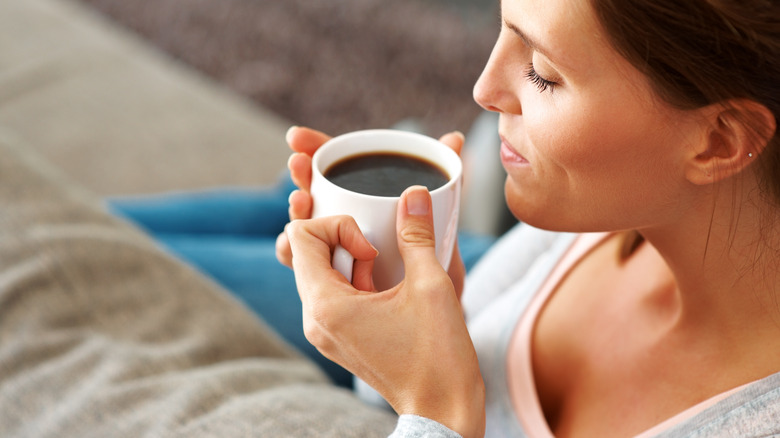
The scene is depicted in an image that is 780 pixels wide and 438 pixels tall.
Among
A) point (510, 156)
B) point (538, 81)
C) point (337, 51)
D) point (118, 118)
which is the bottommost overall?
point (337, 51)

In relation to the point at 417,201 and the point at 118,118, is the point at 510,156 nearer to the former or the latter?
the point at 417,201

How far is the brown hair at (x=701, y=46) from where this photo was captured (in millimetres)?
616

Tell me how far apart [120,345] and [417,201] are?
53 centimetres

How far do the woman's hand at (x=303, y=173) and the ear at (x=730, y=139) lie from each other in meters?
0.30

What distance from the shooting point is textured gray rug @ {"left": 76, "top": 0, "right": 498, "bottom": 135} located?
10.1ft

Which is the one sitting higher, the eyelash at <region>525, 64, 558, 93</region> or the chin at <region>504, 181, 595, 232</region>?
the eyelash at <region>525, 64, 558, 93</region>

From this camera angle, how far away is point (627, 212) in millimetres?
794

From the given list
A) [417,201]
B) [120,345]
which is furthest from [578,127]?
[120,345]

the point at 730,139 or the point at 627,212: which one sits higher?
the point at 730,139

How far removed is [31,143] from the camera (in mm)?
1851

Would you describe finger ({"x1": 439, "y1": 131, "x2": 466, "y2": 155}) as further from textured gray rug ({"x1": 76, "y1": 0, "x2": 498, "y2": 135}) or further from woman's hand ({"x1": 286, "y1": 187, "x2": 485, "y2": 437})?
textured gray rug ({"x1": 76, "y1": 0, "x2": 498, "y2": 135})

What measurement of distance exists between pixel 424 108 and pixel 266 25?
96cm

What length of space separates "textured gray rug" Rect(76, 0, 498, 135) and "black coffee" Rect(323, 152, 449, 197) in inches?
81.3

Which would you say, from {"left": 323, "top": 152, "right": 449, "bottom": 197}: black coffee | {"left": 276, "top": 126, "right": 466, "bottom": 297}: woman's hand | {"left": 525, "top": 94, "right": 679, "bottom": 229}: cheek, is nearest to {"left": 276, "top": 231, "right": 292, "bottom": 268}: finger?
{"left": 276, "top": 126, "right": 466, "bottom": 297}: woman's hand
